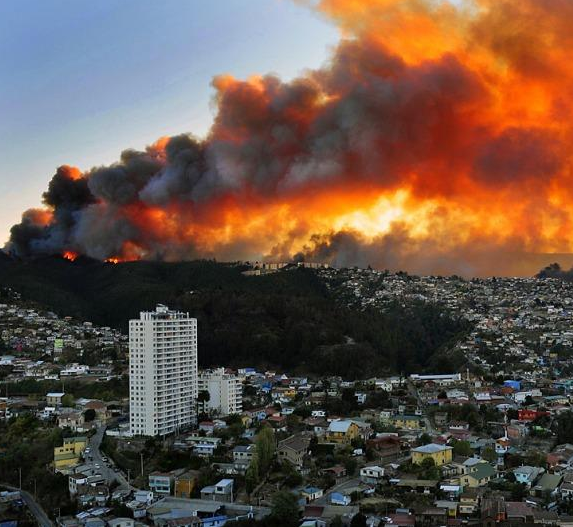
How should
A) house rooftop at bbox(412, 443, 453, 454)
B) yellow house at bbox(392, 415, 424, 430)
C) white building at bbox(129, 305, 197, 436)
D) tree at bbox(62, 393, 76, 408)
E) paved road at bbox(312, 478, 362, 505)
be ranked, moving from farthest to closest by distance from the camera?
tree at bbox(62, 393, 76, 408) < yellow house at bbox(392, 415, 424, 430) < white building at bbox(129, 305, 197, 436) < house rooftop at bbox(412, 443, 453, 454) < paved road at bbox(312, 478, 362, 505)

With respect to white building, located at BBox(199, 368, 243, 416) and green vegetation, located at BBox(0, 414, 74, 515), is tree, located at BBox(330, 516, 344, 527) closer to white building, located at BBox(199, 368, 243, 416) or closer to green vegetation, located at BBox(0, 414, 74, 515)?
green vegetation, located at BBox(0, 414, 74, 515)

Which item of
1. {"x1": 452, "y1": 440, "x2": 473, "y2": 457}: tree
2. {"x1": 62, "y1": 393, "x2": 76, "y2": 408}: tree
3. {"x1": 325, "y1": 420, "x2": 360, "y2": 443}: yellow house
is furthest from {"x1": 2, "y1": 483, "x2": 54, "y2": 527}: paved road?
{"x1": 452, "y1": 440, "x2": 473, "y2": 457}: tree

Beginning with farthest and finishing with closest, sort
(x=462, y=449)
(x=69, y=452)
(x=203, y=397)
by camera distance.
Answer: (x=203, y=397), (x=69, y=452), (x=462, y=449)

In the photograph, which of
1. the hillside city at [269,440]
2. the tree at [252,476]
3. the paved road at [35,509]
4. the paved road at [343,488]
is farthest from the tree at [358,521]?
the paved road at [35,509]

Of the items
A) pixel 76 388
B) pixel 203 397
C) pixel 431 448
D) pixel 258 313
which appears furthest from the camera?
pixel 258 313

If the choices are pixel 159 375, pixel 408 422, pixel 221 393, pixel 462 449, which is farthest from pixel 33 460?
pixel 462 449

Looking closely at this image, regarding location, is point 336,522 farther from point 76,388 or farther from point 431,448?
point 76,388

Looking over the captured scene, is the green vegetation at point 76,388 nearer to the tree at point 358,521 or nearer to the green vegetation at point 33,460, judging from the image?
the green vegetation at point 33,460
